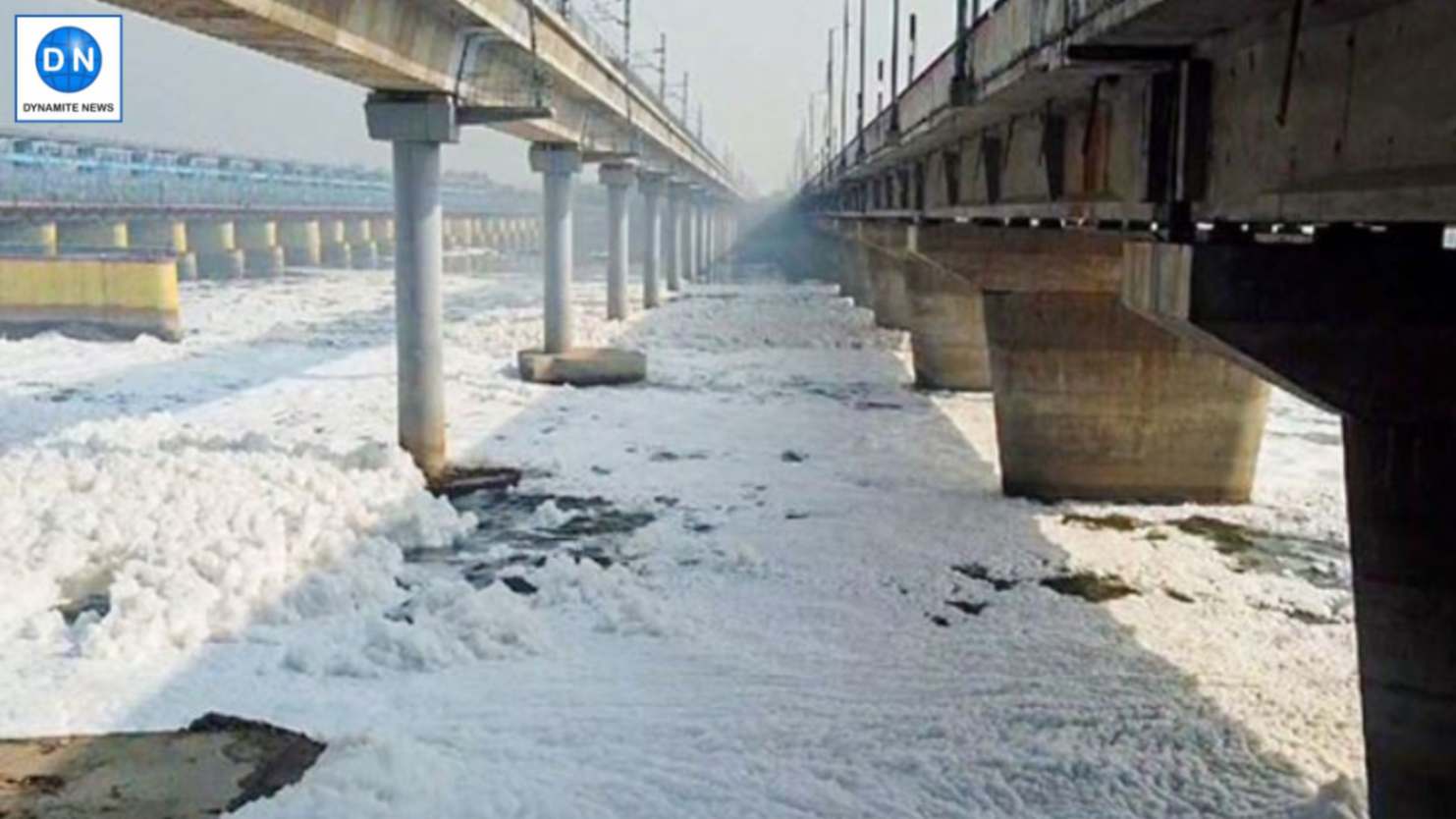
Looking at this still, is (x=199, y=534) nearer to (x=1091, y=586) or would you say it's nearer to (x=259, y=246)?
(x=1091, y=586)

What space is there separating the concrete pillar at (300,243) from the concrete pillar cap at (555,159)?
63.8m

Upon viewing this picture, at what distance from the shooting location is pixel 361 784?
855cm

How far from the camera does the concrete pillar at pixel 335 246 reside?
10238 cm

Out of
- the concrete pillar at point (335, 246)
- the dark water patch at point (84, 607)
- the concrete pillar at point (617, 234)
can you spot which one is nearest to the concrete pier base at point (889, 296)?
the concrete pillar at point (617, 234)

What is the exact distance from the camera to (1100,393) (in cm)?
1831

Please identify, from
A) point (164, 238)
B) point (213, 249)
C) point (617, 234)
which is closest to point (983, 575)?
point (617, 234)

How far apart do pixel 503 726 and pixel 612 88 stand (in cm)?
2639

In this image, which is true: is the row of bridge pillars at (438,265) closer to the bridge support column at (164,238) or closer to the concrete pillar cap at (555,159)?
the concrete pillar cap at (555,159)

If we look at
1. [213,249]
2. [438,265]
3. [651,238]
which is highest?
[651,238]

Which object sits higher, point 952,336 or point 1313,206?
point 1313,206

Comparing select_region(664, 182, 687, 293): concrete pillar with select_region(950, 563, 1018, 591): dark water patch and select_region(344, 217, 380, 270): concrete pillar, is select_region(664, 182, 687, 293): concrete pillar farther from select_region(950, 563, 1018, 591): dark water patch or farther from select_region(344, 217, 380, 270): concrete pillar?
select_region(950, 563, 1018, 591): dark water patch

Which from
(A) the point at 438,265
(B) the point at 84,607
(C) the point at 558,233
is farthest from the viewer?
(C) the point at 558,233

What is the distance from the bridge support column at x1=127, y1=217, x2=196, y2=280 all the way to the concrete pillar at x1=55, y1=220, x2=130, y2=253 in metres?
3.99

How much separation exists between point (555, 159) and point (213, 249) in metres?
50.2
